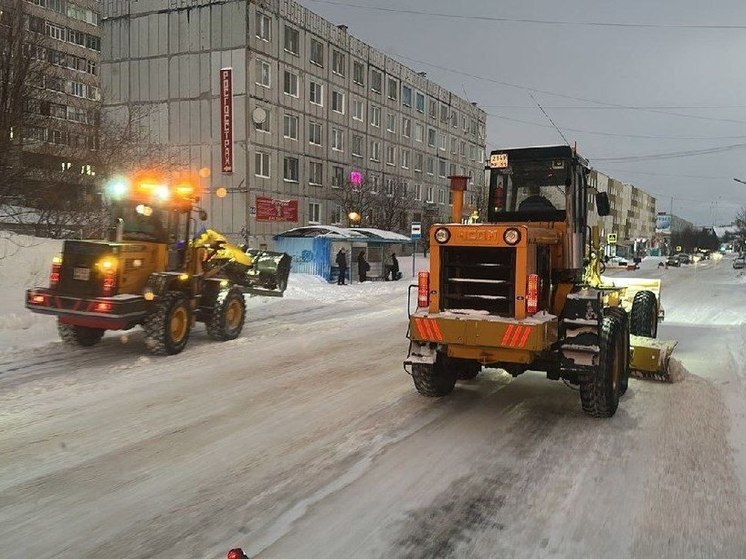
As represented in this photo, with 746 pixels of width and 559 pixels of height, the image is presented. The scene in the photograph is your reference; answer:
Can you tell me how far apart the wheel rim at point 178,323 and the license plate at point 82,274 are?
139 cm

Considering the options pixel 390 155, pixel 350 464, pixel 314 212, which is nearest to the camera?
pixel 350 464

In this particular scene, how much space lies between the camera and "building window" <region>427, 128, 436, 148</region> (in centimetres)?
5581

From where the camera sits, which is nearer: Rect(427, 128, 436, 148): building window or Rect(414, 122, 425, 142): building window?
Rect(414, 122, 425, 142): building window

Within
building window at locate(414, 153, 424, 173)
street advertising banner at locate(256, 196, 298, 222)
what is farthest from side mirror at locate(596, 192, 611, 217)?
building window at locate(414, 153, 424, 173)

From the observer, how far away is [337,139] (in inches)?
1660

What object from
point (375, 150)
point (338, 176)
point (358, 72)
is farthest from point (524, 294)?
point (375, 150)

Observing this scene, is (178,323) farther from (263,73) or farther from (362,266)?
(263,73)

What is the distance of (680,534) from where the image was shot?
12.9 ft

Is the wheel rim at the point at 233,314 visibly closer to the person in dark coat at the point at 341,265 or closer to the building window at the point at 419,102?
the person in dark coat at the point at 341,265

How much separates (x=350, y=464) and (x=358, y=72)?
140 feet

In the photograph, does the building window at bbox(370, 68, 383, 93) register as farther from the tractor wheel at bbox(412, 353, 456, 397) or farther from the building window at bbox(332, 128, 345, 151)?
the tractor wheel at bbox(412, 353, 456, 397)

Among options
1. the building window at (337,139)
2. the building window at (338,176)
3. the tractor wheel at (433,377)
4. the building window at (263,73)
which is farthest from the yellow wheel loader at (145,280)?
the building window at (337,139)

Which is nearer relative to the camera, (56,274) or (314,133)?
(56,274)

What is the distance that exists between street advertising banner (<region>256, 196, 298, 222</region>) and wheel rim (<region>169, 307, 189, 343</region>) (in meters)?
24.4
